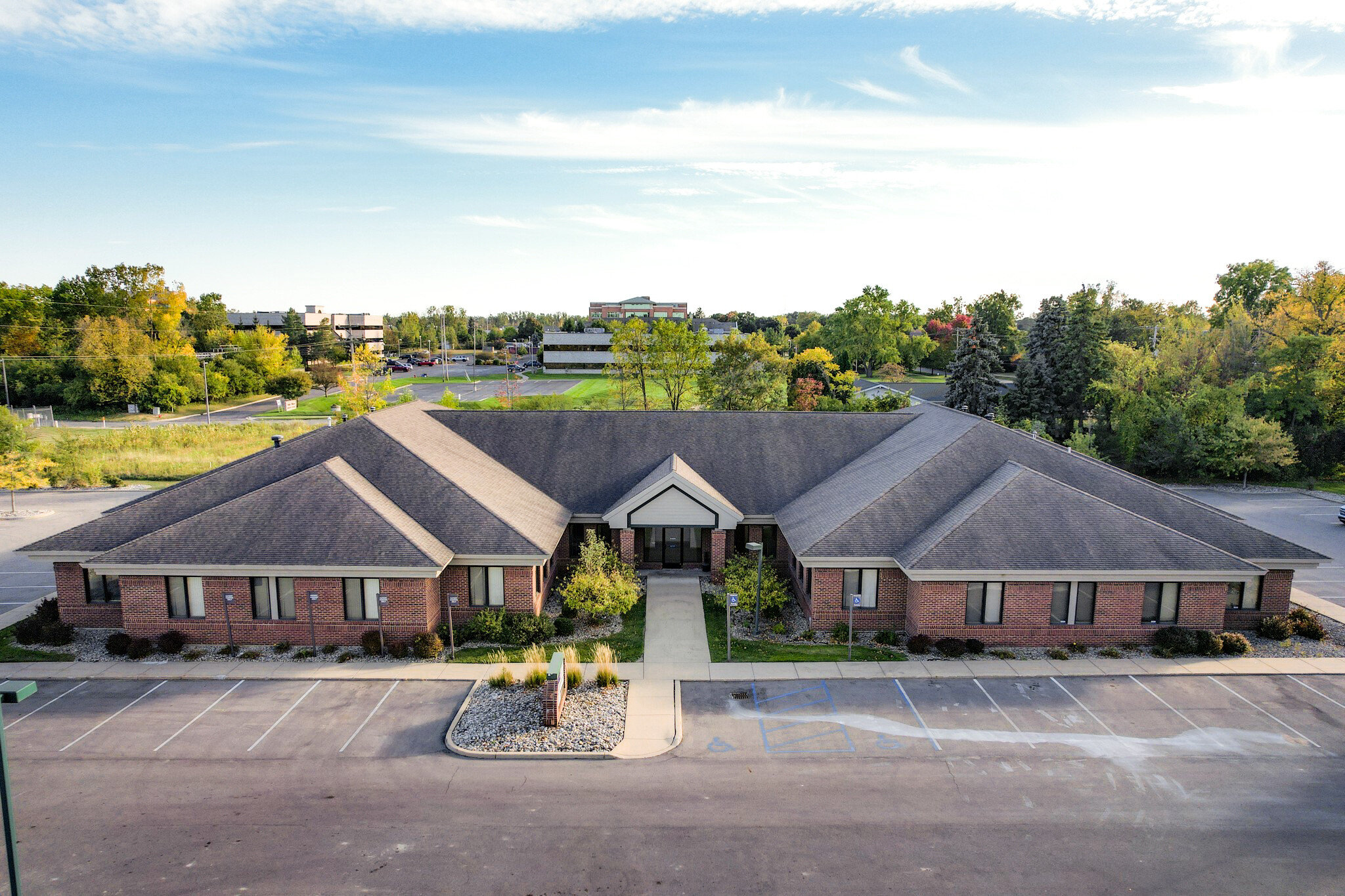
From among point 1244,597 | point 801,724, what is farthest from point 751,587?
point 1244,597

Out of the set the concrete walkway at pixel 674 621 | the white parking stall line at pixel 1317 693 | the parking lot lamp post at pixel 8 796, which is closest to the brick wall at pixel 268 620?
the concrete walkway at pixel 674 621

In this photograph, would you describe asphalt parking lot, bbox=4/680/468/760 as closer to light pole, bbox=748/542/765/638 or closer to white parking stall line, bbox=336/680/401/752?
white parking stall line, bbox=336/680/401/752

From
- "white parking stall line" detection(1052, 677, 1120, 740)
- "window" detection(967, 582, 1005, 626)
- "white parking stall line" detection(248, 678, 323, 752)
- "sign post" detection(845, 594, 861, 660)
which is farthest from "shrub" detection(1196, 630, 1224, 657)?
"white parking stall line" detection(248, 678, 323, 752)

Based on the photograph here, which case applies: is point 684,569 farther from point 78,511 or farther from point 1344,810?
point 78,511

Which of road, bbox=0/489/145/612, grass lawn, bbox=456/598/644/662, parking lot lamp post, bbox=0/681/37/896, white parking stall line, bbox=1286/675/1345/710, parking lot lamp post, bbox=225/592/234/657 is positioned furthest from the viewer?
road, bbox=0/489/145/612

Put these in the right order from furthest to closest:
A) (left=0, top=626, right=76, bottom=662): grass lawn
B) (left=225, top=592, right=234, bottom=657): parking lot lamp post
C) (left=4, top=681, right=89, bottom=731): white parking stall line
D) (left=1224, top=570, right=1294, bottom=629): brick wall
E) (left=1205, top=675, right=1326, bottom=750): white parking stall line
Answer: (left=1224, top=570, right=1294, bottom=629): brick wall → (left=225, top=592, right=234, bottom=657): parking lot lamp post → (left=0, top=626, right=76, bottom=662): grass lawn → (left=4, top=681, right=89, bottom=731): white parking stall line → (left=1205, top=675, right=1326, bottom=750): white parking stall line

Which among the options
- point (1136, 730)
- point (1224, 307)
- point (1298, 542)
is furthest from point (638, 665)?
point (1224, 307)

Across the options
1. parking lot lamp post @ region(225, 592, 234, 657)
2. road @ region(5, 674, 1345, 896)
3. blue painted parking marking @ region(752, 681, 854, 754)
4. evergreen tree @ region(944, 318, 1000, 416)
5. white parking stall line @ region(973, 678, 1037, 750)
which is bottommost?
road @ region(5, 674, 1345, 896)
